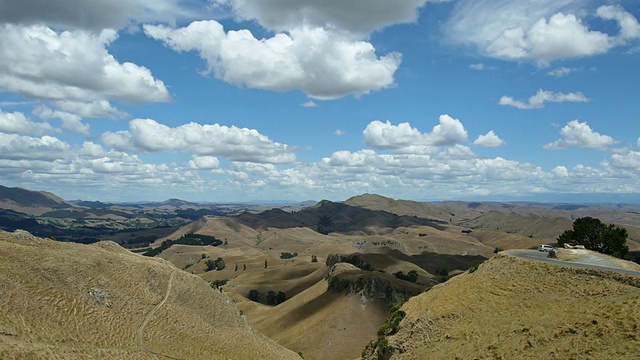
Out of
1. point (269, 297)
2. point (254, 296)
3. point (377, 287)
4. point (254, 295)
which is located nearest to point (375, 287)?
point (377, 287)

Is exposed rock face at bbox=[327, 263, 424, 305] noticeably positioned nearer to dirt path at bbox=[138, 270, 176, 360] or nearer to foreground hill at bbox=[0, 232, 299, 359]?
foreground hill at bbox=[0, 232, 299, 359]

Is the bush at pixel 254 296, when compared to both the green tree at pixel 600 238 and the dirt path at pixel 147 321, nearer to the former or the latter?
the dirt path at pixel 147 321

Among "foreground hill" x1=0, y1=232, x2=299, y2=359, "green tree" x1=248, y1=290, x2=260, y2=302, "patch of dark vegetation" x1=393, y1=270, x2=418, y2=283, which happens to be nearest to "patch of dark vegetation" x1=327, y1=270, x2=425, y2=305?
"patch of dark vegetation" x1=393, y1=270, x2=418, y2=283

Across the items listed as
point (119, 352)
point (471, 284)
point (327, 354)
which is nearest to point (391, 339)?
point (471, 284)

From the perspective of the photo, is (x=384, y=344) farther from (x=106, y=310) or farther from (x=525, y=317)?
(x=106, y=310)

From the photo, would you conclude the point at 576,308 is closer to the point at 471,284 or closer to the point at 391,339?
the point at 471,284

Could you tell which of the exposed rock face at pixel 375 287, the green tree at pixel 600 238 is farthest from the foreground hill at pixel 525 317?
the exposed rock face at pixel 375 287
